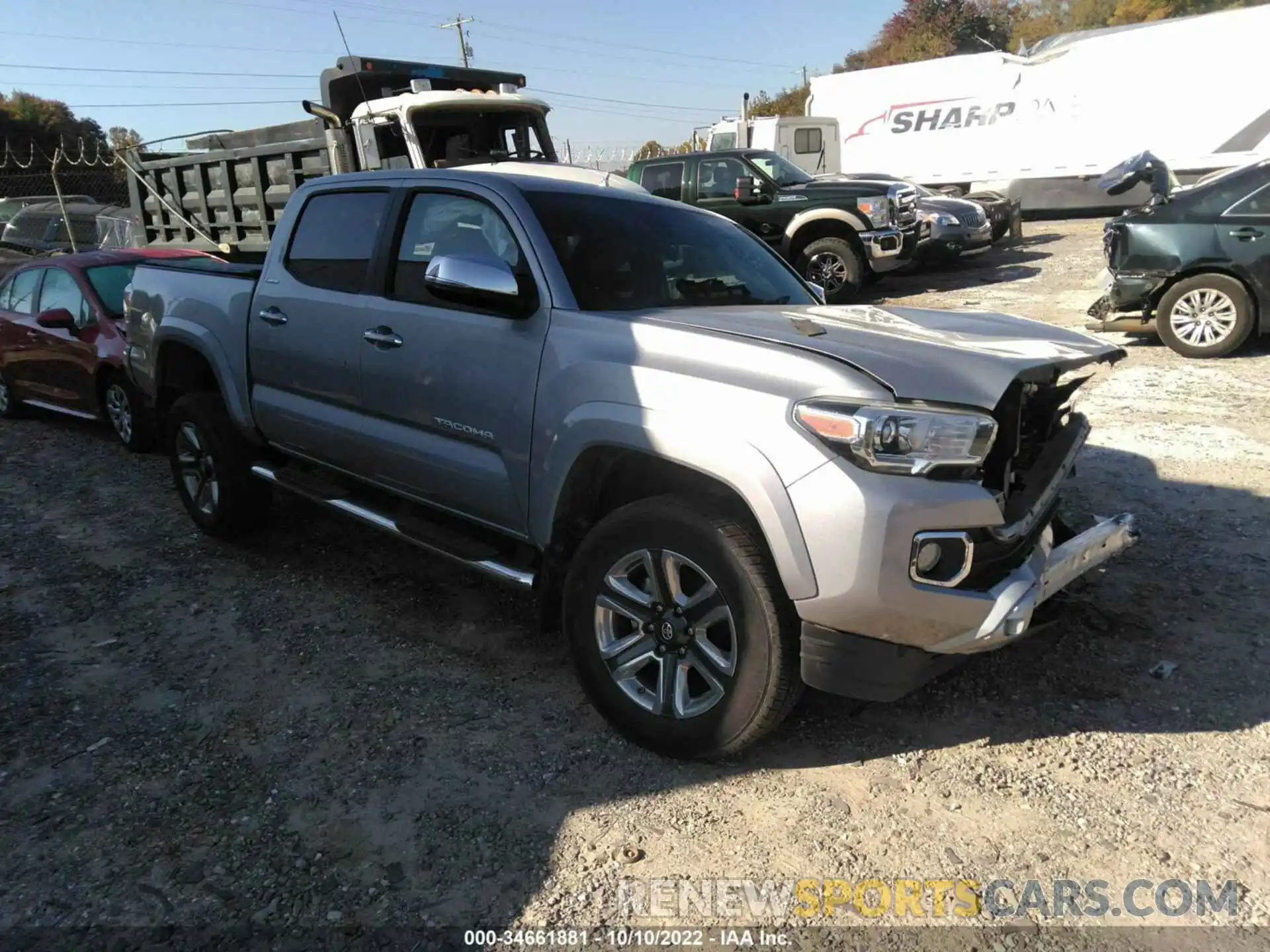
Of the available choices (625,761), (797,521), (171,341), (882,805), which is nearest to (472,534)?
(625,761)

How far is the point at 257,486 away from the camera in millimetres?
4809

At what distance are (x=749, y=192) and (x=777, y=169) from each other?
2.80ft

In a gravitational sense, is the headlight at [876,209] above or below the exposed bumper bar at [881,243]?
above

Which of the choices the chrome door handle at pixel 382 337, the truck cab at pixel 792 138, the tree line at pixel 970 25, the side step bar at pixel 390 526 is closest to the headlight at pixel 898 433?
the side step bar at pixel 390 526

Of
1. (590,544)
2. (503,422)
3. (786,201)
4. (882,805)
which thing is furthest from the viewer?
(786,201)

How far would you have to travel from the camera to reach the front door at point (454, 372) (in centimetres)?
318

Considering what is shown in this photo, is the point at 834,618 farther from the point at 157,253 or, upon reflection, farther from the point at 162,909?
the point at 157,253

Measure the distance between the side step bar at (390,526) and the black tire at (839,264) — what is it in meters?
8.65

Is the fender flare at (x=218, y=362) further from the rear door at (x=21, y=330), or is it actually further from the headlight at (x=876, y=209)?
the headlight at (x=876, y=209)

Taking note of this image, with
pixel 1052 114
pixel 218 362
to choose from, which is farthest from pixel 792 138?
pixel 218 362

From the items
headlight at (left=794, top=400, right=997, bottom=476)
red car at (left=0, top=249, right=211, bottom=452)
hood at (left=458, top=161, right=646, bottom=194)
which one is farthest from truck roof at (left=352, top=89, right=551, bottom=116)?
headlight at (left=794, top=400, right=997, bottom=476)

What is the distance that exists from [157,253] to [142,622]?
4.92 m

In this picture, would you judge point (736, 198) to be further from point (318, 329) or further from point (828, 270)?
point (318, 329)

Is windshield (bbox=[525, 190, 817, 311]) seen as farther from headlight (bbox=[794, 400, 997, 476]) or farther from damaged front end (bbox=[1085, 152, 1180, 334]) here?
damaged front end (bbox=[1085, 152, 1180, 334])
